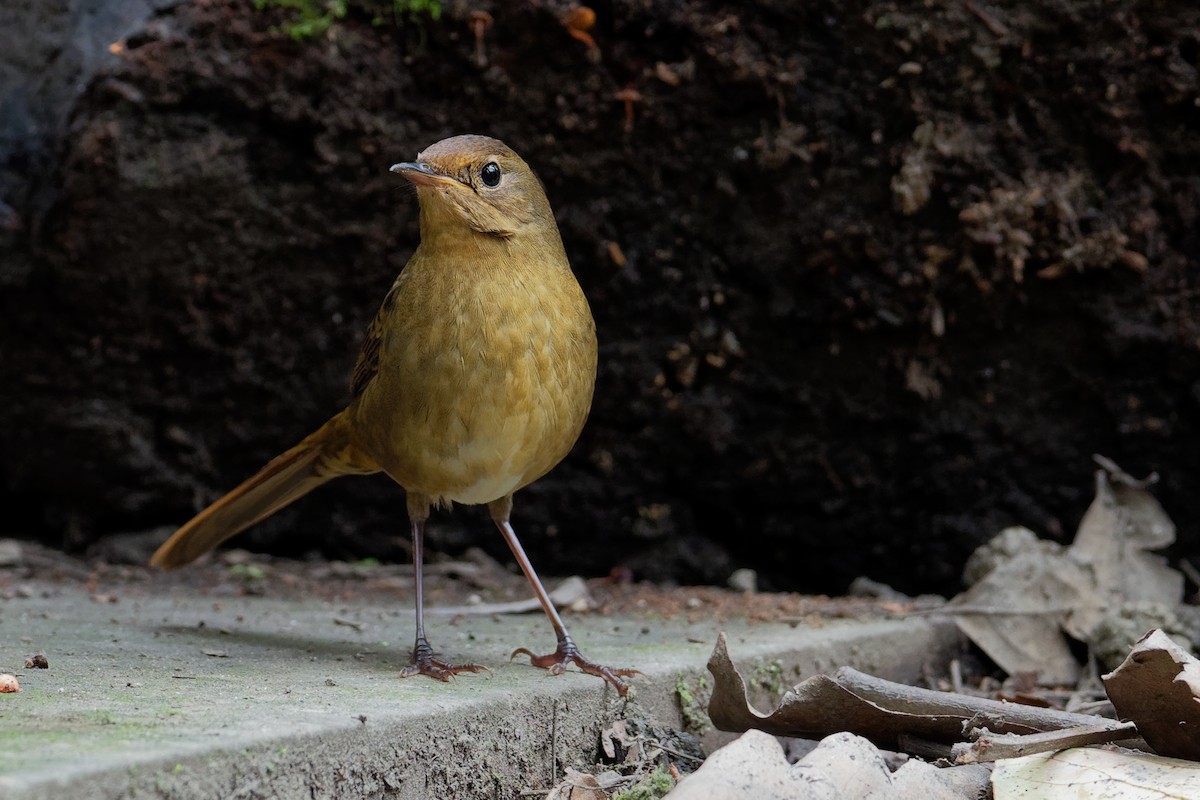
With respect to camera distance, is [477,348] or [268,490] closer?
[477,348]

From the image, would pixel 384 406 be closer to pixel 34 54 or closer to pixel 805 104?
pixel 805 104

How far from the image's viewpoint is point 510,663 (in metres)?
3.15

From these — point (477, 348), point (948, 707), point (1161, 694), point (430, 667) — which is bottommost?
point (430, 667)

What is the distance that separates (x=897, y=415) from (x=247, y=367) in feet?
8.75

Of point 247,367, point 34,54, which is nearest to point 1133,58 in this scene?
point 247,367

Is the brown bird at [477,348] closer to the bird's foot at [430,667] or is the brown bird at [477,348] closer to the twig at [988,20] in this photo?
the bird's foot at [430,667]

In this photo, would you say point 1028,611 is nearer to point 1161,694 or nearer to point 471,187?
point 1161,694

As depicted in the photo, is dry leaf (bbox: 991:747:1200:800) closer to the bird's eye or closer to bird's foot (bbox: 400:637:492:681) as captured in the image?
bird's foot (bbox: 400:637:492:681)

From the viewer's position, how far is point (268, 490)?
3.98m

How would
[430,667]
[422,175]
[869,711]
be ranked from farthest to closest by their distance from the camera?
[422,175]
[430,667]
[869,711]

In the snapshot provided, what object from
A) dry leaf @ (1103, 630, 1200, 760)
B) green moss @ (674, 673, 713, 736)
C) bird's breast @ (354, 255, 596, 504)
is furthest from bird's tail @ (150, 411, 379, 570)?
dry leaf @ (1103, 630, 1200, 760)

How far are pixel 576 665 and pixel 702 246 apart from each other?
7.12 ft

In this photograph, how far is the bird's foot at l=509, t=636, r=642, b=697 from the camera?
2800 millimetres

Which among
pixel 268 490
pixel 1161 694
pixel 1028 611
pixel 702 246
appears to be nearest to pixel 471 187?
pixel 268 490
